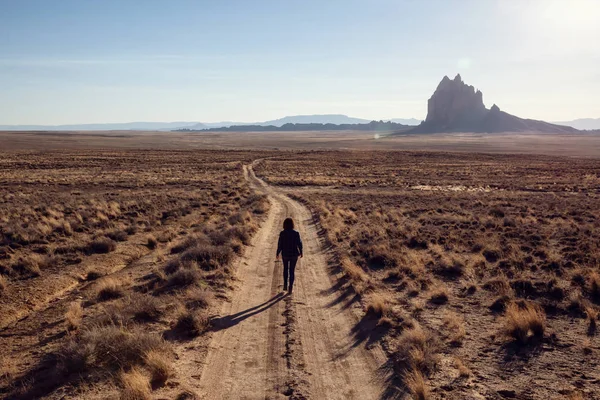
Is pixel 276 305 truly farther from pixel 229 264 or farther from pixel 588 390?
pixel 588 390

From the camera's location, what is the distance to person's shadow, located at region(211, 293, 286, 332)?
8.80m

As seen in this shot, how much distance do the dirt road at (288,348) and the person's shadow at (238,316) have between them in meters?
0.02

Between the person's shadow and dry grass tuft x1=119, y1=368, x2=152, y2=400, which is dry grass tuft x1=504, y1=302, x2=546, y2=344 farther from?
dry grass tuft x1=119, y1=368, x2=152, y2=400

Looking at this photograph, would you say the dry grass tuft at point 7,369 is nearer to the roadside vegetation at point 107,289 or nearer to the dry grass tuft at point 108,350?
the roadside vegetation at point 107,289

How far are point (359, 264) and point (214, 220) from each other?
10245 millimetres

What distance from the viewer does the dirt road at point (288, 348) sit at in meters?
6.49

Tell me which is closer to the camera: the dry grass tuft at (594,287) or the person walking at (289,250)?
the dry grass tuft at (594,287)

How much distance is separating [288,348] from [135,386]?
2750 millimetres

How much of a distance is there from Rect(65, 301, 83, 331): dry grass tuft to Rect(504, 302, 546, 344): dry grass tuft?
8504mm

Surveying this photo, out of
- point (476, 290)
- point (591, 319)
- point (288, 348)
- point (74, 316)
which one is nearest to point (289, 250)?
point (288, 348)

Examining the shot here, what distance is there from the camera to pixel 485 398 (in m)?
6.37

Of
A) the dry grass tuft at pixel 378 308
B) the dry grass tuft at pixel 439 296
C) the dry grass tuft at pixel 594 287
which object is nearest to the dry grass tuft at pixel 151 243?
the dry grass tuft at pixel 378 308

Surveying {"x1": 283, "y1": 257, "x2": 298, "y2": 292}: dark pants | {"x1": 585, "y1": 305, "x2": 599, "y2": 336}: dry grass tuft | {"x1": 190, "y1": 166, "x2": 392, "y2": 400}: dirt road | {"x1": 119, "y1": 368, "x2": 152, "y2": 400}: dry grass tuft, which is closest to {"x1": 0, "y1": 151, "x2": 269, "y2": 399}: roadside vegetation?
{"x1": 119, "y1": 368, "x2": 152, "y2": 400}: dry grass tuft

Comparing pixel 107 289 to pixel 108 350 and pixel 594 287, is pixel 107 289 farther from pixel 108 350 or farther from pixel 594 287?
pixel 594 287
